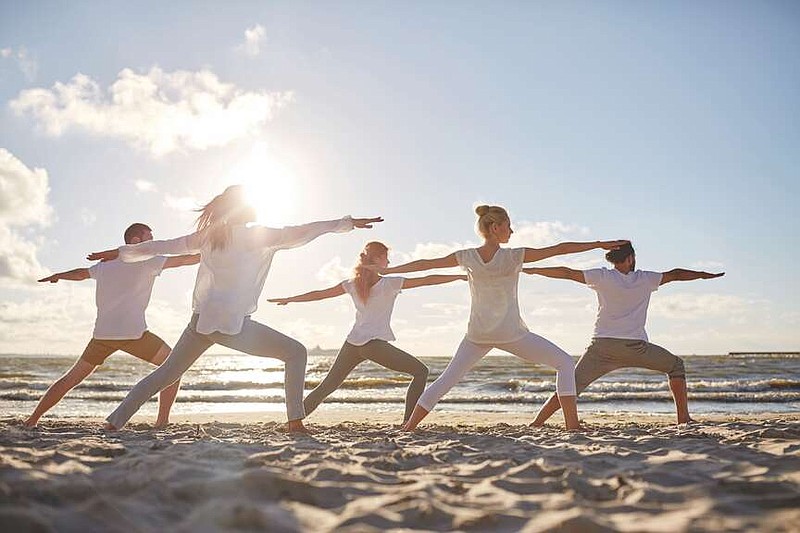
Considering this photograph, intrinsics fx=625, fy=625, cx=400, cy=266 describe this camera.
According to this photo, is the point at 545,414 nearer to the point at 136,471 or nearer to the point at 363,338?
the point at 363,338

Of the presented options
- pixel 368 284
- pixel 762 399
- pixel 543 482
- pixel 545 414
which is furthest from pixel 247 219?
pixel 762 399

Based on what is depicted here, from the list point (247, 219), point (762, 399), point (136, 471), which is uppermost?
point (247, 219)

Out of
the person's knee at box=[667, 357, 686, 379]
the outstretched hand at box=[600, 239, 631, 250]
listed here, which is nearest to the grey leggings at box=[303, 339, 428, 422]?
the outstretched hand at box=[600, 239, 631, 250]

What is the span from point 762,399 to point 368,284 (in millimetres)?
11766

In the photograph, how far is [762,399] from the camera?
1420cm

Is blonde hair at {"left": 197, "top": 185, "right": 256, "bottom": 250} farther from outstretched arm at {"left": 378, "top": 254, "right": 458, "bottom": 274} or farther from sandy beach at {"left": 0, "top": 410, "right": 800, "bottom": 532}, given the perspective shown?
sandy beach at {"left": 0, "top": 410, "right": 800, "bottom": 532}

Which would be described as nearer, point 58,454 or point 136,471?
point 136,471

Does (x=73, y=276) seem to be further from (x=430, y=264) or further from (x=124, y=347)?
(x=430, y=264)

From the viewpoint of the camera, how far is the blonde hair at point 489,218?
5.54 meters

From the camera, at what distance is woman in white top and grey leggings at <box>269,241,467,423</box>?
6574 millimetres

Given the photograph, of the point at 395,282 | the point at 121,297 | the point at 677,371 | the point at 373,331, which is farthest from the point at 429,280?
the point at 121,297

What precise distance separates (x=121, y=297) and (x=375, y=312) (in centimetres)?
254

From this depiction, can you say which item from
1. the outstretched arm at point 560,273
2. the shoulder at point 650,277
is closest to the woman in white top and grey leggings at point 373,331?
the outstretched arm at point 560,273

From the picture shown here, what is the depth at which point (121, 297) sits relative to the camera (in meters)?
6.16
